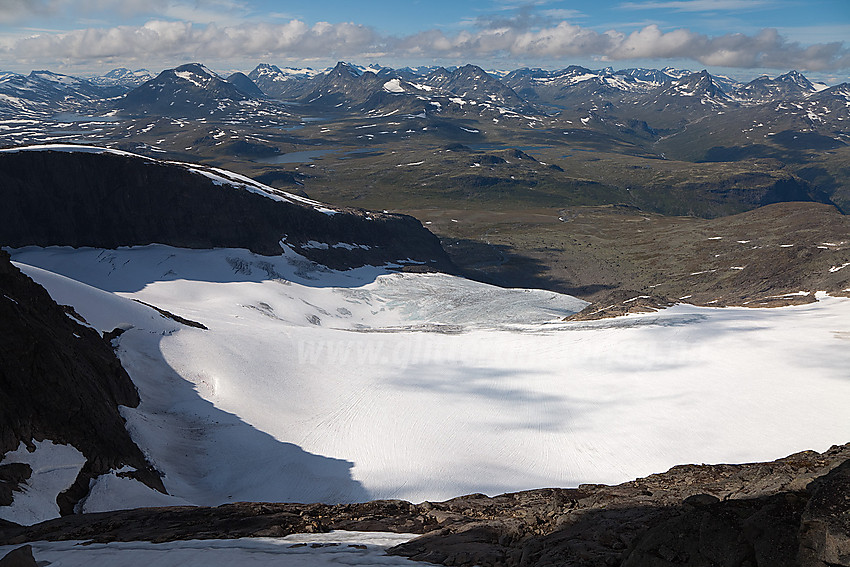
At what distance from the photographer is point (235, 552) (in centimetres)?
1428

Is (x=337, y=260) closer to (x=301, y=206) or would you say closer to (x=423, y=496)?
(x=301, y=206)

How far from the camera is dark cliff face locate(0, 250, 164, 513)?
22.2 metres

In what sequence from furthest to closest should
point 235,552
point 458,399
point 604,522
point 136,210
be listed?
point 136,210 → point 458,399 → point 235,552 → point 604,522

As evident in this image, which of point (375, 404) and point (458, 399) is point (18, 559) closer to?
point (375, 404)

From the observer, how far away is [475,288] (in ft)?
278

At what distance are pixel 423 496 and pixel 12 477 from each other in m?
16.7

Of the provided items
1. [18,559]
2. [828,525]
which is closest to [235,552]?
[18,559]

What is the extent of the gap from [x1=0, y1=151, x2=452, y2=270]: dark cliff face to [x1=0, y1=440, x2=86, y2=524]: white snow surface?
63.9m

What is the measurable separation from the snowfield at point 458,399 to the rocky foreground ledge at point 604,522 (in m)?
6.37

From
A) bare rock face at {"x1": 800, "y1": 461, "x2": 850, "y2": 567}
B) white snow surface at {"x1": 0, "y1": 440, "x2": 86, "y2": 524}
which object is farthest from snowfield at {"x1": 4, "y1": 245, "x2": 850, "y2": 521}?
bare rock face at {"x1": 800, "y1": 461, "x2": 850, "y2": 567}

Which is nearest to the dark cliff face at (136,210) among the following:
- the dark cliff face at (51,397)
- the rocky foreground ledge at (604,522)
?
the dark cliff face at (51,397)

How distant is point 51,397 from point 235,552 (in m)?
15.0

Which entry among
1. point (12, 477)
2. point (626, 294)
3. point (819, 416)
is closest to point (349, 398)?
point (12, 477)

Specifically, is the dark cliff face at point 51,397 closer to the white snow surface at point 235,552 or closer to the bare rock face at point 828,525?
the white snow surface at point 235,552
